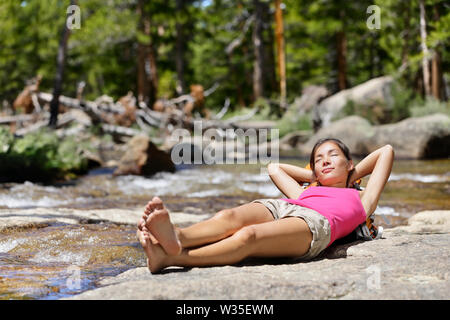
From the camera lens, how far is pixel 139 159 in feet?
33.6

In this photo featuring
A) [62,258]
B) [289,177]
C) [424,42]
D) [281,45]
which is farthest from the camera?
[281,45]

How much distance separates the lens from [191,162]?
1398 cm

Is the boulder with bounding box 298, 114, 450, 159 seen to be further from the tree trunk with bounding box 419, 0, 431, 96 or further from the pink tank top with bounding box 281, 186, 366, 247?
the pink tank top with bounding box 281, 186, 366, 247

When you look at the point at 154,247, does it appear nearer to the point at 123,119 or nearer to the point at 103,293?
the point at 103,293

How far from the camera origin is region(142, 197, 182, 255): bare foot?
258 centimetres

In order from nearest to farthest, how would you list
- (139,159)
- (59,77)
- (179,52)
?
1. (139,159)
2. (59,77)
3. (179,52)

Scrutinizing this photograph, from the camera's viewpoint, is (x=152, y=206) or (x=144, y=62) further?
(x=144, y=62)

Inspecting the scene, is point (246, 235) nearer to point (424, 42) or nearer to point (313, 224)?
point (313, 224)

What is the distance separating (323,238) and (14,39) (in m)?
30.9

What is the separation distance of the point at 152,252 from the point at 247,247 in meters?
0.54

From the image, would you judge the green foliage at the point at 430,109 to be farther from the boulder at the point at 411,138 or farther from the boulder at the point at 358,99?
the boulder at the point at 411,138

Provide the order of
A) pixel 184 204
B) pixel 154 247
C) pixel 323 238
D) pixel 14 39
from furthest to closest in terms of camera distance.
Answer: pixel 14 39, pixel 184 204, pixel 323 238, pixel 154 247

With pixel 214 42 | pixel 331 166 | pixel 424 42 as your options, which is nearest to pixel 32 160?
pixel 331 166
